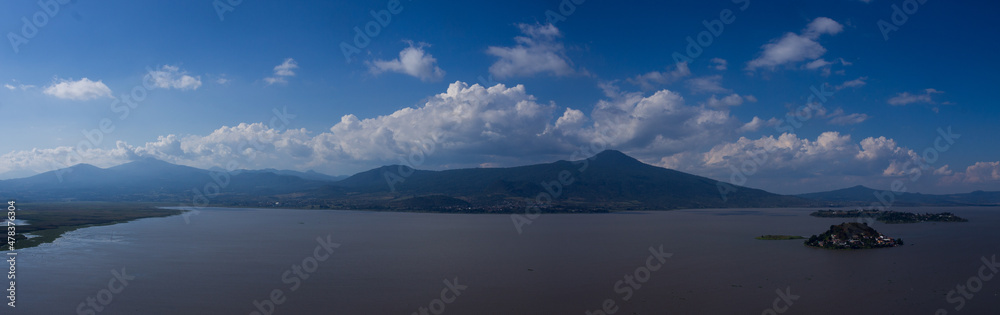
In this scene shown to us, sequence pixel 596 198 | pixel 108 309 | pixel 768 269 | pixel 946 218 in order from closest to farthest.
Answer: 1. pixel 108 309
2. pixel 768 269
3. pixel 946 218
4. pixel 596 198

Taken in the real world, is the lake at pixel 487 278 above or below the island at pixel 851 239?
below

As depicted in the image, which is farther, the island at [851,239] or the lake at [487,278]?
the island at [851,239]

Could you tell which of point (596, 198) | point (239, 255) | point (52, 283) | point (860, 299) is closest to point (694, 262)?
point (860, 299)

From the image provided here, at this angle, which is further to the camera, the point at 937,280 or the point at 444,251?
the point at 444,251

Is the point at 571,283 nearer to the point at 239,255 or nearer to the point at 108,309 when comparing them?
the point at 108,309

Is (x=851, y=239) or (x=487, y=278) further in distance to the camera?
(x=851, y=239)

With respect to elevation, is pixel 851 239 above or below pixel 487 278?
above
